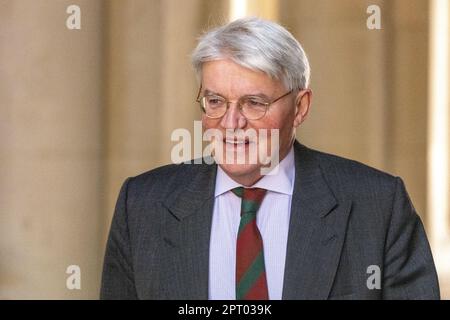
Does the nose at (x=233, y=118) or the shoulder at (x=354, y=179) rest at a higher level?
the nose at (x=233, y=118)

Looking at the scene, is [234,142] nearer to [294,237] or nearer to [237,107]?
[237,107]

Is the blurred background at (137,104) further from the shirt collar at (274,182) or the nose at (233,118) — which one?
the nose at (233,118)

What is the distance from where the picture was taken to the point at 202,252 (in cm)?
229

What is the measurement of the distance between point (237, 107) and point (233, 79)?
6 centimetres

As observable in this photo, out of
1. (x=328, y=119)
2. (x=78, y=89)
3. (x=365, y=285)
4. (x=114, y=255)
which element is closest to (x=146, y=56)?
(x=78, y=89)

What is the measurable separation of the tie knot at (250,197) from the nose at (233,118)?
18 centimetres

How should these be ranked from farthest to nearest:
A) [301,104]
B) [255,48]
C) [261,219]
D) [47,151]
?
[47,151]
[301,104]
[261,219]
[255,48]

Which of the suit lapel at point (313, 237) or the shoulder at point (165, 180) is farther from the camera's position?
the shoulder at point (165, 180)

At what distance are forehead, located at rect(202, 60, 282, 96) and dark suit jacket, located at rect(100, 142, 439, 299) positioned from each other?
0.26 meters

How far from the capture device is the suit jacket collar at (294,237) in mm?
2254

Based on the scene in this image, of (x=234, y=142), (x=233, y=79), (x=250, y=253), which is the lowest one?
(x=250, y=253)

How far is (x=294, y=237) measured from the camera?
2287 mm

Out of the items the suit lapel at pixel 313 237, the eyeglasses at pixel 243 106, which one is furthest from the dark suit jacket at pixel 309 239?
the eyeglasses at pixel 243 106

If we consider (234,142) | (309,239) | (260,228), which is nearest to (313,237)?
(309,239)
